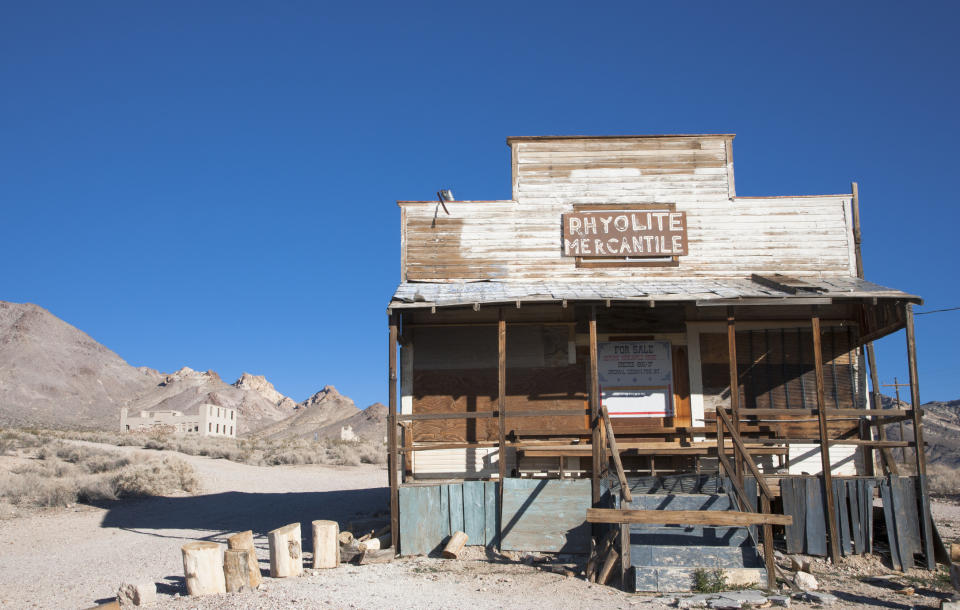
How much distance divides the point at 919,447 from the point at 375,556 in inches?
314

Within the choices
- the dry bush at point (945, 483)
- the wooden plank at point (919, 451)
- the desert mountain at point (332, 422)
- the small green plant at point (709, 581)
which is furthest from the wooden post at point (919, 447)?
the desert mountain at point (332, 422)

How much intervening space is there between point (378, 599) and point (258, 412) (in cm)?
10039

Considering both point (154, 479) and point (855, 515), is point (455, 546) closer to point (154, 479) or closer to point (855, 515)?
point (855, 515)

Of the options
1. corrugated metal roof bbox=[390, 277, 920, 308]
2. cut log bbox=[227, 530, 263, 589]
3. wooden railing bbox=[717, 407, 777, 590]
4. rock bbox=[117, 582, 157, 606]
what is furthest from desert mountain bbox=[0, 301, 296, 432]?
wooden railing bbox=[717, 407, 777, 590]

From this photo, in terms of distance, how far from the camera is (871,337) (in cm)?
1370

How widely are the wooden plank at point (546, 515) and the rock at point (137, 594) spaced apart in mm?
4895

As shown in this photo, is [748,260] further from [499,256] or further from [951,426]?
[951,426]

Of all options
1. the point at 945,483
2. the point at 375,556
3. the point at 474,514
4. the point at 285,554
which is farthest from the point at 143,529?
the point at 945,483

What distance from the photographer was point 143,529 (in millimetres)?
15547

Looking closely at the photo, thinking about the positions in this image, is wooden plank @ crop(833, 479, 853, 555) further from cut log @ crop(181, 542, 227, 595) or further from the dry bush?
the dry bush

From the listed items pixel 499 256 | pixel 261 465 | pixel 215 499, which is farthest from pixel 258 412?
pixel 499 256

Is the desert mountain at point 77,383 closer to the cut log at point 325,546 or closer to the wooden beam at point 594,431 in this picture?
the cut log at point 325,546

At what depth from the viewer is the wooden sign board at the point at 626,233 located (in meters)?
14.3

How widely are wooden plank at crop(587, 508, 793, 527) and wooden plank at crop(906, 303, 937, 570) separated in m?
3.63
